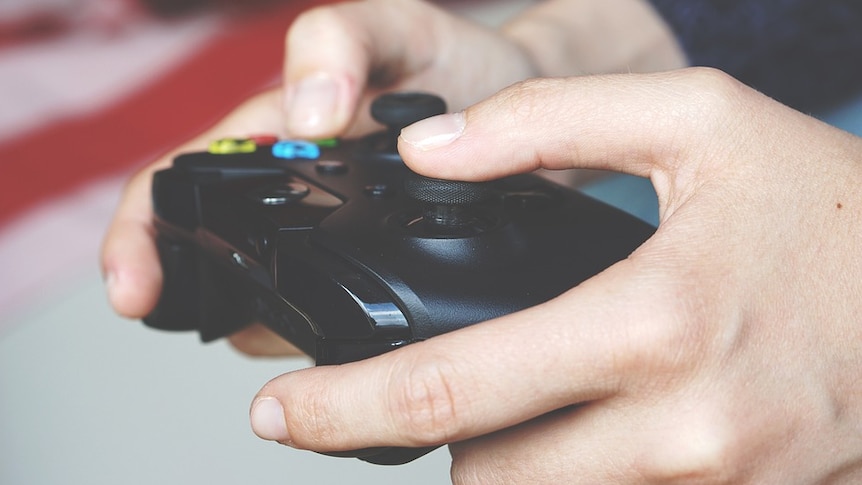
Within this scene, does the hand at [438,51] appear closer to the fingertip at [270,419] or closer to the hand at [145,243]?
the hand at [145,243]

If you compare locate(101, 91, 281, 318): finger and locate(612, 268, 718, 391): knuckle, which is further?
locate(101, 91, 281, 318): finger

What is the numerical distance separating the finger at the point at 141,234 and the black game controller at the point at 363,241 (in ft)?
0.10

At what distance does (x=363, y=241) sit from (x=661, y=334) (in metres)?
0.15

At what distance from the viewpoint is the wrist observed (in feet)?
3.01

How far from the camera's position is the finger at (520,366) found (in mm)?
384

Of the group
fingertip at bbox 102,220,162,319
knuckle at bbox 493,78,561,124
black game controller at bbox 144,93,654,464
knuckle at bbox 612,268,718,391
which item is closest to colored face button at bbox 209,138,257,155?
black game controller at bbox 144,93,654,464

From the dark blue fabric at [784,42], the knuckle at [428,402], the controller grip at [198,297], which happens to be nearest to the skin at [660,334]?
the knuckle at [428,402]

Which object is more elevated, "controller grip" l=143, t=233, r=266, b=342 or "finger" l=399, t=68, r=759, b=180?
"finger" l=399, t=68, r=759, b=180

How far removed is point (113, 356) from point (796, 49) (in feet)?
2.73

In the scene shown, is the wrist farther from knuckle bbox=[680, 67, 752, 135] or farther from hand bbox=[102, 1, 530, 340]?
knuckle bbox=[680, 67, 752, 135]

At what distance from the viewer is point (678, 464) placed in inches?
15.7

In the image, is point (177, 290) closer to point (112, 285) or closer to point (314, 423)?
point (112, 285)

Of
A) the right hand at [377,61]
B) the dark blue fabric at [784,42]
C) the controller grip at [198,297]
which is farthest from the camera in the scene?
the dark blue fabric at [784,42]

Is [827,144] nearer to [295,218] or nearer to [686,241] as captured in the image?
[686,241]
